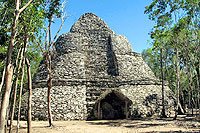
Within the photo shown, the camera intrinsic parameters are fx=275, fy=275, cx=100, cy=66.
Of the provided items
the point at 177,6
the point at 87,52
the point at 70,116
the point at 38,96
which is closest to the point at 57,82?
the point at 38,96

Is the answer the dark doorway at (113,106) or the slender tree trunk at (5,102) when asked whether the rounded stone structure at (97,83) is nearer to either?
the dark doorway at (113,106)

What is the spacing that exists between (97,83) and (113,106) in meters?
2.87

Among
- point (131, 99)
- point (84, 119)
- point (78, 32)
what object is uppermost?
point (78, 32)

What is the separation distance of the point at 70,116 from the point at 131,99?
19.3ft

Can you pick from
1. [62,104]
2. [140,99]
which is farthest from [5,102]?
[140,99]

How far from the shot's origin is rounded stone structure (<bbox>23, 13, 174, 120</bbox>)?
25.4 meters

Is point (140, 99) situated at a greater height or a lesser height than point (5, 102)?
lesser

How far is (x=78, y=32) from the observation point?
3622 cm

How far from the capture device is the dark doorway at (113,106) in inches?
1016

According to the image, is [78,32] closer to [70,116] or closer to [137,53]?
[137,53]

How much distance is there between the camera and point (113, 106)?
88.3 feet

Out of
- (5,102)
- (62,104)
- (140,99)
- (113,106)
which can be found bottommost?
(113,106)

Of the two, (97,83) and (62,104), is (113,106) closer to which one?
(97,83)

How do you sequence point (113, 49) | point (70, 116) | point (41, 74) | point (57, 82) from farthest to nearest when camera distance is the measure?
point (113, 49) < point (41, 74) < point (57, 82) < point (70, 116)
